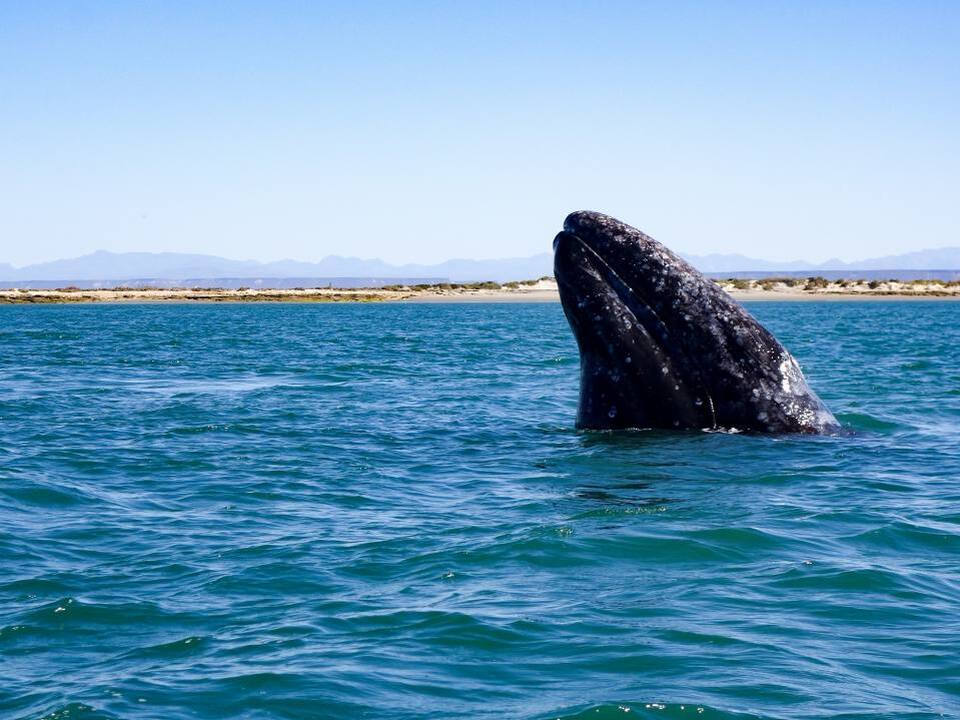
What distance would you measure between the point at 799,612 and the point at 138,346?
28.4 metres

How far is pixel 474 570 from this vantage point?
6.85 m

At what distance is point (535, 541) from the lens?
291 inches

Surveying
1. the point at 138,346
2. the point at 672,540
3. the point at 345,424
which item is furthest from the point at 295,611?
the point at 138,346

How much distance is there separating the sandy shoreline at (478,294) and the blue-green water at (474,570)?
8435cm

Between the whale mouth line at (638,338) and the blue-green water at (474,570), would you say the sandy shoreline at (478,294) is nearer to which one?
the blue-green water at (474,570)

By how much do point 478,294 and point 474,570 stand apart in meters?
93.9

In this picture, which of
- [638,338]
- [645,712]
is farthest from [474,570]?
[638,338]

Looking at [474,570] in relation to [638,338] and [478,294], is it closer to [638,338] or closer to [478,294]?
[638,338]

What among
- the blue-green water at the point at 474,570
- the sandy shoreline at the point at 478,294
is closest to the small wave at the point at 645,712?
the blue-green water at the point at 474,570

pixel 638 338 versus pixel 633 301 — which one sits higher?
pixel 633 301

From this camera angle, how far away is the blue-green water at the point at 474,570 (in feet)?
16.4

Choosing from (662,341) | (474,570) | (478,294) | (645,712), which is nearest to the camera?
(645,712)

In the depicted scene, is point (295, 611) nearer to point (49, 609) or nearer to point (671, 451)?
point (49, 609)

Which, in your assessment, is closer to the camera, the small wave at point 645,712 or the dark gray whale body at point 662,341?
the small wave at point 645,712
